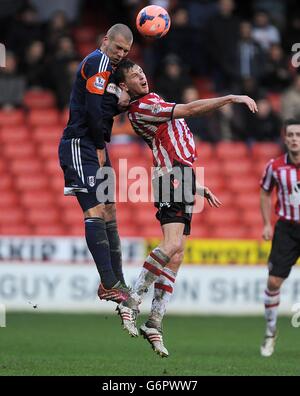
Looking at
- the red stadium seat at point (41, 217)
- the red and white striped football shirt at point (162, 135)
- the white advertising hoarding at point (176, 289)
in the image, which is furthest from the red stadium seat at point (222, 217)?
the red and white striped football shirt at point (162, 135)

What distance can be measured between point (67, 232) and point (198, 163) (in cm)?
248

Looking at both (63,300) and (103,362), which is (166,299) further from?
(63,300)

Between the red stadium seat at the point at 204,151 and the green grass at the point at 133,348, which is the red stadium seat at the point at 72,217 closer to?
the green grass at the point at 133,348

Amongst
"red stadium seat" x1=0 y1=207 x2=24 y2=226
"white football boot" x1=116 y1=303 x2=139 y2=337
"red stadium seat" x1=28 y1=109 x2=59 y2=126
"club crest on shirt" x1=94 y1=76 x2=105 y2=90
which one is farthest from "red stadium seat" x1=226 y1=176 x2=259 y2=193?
"club crest on shirt" x1=94 y1=76 x2=105 y2=90

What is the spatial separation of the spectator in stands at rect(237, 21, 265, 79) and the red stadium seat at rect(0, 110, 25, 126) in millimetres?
3819

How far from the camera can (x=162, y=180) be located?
10.6 meters

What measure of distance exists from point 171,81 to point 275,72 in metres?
2.27

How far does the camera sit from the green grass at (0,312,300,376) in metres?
10.7

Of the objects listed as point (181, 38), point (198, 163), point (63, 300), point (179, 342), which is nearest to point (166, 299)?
point (179, 342)

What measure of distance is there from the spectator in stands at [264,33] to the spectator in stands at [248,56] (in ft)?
1.31

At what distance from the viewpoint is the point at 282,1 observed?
22.4 meters

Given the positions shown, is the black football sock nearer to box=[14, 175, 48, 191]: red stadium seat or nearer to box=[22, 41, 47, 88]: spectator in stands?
box=[14, 175, 48, 191]: red stadium seat

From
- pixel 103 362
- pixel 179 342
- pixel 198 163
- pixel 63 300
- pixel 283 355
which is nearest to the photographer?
pixel 103 362

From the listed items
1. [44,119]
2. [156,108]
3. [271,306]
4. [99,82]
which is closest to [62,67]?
[44,119]
